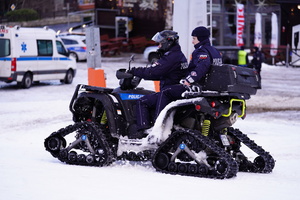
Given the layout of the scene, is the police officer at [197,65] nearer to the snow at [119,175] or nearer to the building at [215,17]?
the snow at [119,175]

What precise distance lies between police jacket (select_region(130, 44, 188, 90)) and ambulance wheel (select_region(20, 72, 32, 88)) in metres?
15.7

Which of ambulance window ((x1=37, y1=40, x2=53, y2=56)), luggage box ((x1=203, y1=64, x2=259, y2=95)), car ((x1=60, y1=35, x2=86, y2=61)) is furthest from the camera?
car ((x1=60, y1=35, x2=86, y2=61))

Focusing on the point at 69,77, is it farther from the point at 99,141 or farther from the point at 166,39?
the point at 166,39

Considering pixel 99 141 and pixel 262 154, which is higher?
pixel 99 141

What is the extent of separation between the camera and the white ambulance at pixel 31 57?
76.1 feet

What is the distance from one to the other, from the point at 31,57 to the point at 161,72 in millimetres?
16143

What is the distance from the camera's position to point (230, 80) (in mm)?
7961

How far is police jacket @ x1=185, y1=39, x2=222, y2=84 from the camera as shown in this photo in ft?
26.8

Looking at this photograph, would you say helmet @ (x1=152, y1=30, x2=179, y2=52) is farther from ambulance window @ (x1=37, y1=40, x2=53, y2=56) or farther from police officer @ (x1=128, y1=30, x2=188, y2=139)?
ambulance window @ (x1=37, y1=40, x2=53, y2=56)

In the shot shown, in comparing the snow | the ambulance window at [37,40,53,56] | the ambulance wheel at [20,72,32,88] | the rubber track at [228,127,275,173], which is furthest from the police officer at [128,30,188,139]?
the ambulance window at [37,40,53,56]

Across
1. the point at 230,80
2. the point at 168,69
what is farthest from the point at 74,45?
the point at 230,80

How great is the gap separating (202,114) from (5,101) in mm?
12681

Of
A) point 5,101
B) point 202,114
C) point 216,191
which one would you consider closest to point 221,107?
point 202,114

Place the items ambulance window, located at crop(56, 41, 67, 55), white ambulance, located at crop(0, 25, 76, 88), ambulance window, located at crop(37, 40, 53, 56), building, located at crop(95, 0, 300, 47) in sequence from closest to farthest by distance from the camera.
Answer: white ambulance, located at crop(0, 25, 76, 88) → ambulance window, located at crop(37, 40, 53, 56) → ambulance window, located at crop(56, 41, 67, 55) → building, located at crop(95, 0, 300, 47)
